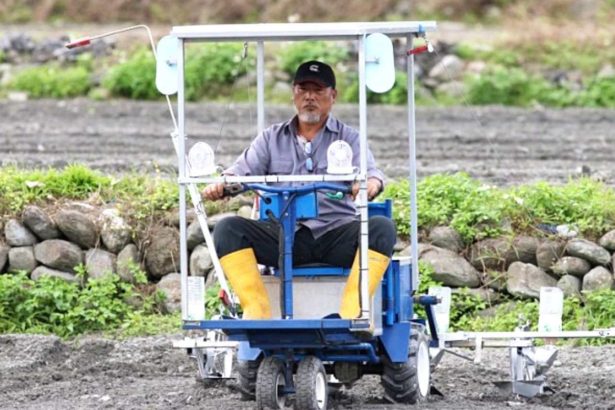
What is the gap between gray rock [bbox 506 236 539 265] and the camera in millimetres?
11781

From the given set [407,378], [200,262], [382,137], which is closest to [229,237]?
[407,378]

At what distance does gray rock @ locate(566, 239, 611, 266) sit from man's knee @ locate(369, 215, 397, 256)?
11.2 feet

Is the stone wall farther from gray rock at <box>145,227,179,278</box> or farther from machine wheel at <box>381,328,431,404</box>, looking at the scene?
machine wheel at <box>381,328,431,404</box>

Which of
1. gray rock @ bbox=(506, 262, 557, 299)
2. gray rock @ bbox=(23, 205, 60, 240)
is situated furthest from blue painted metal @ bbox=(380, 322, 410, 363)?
gray rock @ bbox=(23, 205, 60, 240)

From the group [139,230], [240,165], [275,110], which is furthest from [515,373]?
[275,110]

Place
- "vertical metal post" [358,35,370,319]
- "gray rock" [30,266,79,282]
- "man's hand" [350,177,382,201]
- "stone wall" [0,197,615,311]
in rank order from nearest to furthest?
"vertical metal post" [358,35,370,319], "man's hand" [350,177,382,201], "stone wall" [0,197,615,311], "gray rock" [30,266,79,282]

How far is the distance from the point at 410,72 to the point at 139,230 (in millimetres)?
3487

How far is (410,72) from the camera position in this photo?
9234mm

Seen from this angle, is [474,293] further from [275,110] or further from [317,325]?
[275,110]

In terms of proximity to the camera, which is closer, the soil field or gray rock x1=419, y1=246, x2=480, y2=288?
gray rock x1=419, y1=246, x2=480, y2=288

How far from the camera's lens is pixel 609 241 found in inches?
460

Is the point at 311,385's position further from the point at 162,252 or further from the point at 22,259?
the point at 22,259

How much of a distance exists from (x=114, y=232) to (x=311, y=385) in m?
4.03

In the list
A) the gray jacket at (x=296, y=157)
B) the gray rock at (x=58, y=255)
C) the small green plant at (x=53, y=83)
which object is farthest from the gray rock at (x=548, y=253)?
the small green plant at (x=53, y=83)
